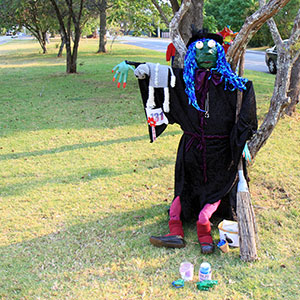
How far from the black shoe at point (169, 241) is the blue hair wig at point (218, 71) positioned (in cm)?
127

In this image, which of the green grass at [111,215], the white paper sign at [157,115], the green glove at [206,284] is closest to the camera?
the green glove at [206,284]

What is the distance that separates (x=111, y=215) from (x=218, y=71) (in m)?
2.02

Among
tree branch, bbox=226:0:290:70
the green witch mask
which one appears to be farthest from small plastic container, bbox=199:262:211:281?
tree branch, bbox=226:0:290:70

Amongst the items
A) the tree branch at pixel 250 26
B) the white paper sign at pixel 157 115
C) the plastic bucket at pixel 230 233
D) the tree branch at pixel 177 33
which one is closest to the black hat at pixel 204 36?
the tree branch at pixel 250 26

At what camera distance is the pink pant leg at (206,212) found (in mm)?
3498

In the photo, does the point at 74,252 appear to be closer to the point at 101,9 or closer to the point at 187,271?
the point at 187,271

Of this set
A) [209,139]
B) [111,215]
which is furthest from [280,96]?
[111,215]

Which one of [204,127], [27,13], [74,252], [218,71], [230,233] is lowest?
[74,252]

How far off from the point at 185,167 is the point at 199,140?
34cm

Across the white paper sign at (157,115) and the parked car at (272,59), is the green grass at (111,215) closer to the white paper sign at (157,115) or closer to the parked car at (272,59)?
the white paper sign at (157,115)

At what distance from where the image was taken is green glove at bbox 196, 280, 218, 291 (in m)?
2.95

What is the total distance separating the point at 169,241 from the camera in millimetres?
3510

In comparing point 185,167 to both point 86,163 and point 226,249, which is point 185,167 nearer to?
point 226,249

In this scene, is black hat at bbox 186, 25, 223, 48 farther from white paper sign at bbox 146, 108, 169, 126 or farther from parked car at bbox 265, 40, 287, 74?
parked car at bbox 265, 40, 287, 74
